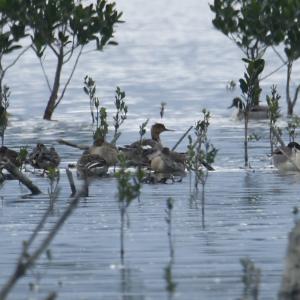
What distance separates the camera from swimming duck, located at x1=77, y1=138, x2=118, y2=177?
1972 cm

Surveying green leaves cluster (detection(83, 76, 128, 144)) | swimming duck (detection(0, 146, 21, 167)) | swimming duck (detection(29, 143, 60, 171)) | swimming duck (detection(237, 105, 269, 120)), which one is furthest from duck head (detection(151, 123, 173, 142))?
swimming duck (detection(237, 105, 269, 120))

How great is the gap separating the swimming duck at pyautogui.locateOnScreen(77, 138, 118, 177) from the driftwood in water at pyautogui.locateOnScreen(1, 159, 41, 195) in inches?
95.1

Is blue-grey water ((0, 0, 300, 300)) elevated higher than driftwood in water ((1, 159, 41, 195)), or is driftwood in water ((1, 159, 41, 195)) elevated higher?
driftwood in water ((1, 159, 41, 195))

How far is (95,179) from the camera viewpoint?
19391 mm

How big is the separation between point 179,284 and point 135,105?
25.4 m

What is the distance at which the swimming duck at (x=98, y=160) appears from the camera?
1972 cm

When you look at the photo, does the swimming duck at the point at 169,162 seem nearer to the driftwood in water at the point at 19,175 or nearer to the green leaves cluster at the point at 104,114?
the green leaves cluster at the point at 104,114

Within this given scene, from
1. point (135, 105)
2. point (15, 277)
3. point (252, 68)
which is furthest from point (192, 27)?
point (15, 277)

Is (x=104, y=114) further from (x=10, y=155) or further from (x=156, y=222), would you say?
(x=156, y=222)

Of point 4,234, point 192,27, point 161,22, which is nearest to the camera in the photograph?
point 4,234

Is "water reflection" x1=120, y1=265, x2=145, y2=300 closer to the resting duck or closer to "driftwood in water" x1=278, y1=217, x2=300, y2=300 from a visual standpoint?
"driftwood in water" x1=278, y1=217, x2=300, y2=300

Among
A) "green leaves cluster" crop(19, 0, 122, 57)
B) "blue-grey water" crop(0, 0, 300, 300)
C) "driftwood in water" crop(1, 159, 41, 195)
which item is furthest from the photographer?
"green leaves cluster" crop(19, 0, 122, 57)

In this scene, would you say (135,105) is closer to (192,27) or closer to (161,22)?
(192,27)

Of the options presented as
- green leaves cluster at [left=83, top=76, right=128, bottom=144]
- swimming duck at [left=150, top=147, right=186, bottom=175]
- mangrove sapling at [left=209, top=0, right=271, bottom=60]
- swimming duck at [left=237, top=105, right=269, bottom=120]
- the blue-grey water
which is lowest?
the blue-grey water
